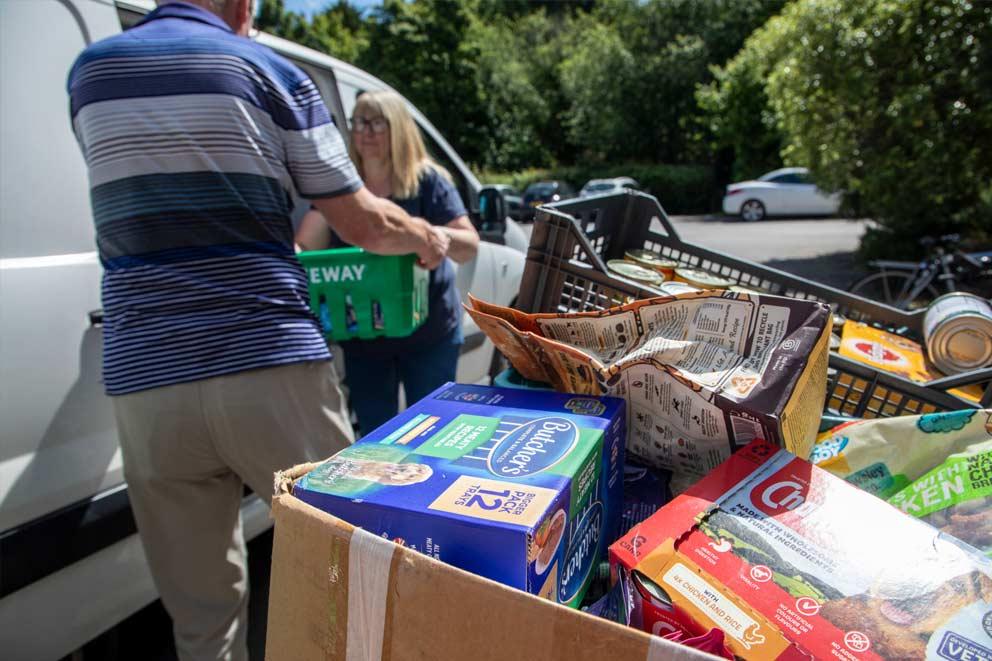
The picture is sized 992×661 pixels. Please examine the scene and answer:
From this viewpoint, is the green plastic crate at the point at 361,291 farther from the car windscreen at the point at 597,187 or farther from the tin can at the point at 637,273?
the car windscreen at the point at 597,187

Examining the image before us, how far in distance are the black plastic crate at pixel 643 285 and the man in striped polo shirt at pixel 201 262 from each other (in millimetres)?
541

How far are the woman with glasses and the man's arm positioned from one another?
394 millimetres

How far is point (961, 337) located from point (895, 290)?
19.5 feet

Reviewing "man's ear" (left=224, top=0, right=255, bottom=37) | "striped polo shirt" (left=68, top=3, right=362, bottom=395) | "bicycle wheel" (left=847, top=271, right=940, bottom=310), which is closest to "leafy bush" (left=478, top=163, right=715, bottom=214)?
"bicycle wheel" (left=847, top=271, right=940, bottom=310)

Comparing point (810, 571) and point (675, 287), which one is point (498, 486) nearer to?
point (810, 571)

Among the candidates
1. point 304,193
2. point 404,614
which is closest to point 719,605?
point 404,614

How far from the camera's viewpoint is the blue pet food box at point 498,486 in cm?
77

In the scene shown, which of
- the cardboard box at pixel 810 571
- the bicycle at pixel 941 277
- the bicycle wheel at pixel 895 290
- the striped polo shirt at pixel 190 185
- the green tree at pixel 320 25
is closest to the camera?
the cardboard box at pixel 810 571

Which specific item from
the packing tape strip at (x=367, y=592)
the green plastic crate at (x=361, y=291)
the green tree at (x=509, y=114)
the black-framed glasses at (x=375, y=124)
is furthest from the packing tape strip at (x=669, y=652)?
the green tree at (x=509, y=114)

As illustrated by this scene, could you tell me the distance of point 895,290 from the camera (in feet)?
21.7

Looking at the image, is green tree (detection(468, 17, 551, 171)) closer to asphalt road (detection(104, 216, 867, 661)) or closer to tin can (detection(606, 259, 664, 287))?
asphalt road (detection(104, 216, 867, 661))

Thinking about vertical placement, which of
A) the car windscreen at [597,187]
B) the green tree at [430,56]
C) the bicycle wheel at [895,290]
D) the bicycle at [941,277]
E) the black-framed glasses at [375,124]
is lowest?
the car windscreen at [597,187]

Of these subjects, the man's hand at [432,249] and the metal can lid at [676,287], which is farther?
the man's hand at [432,249]

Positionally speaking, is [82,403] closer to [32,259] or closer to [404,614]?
[32,259]
